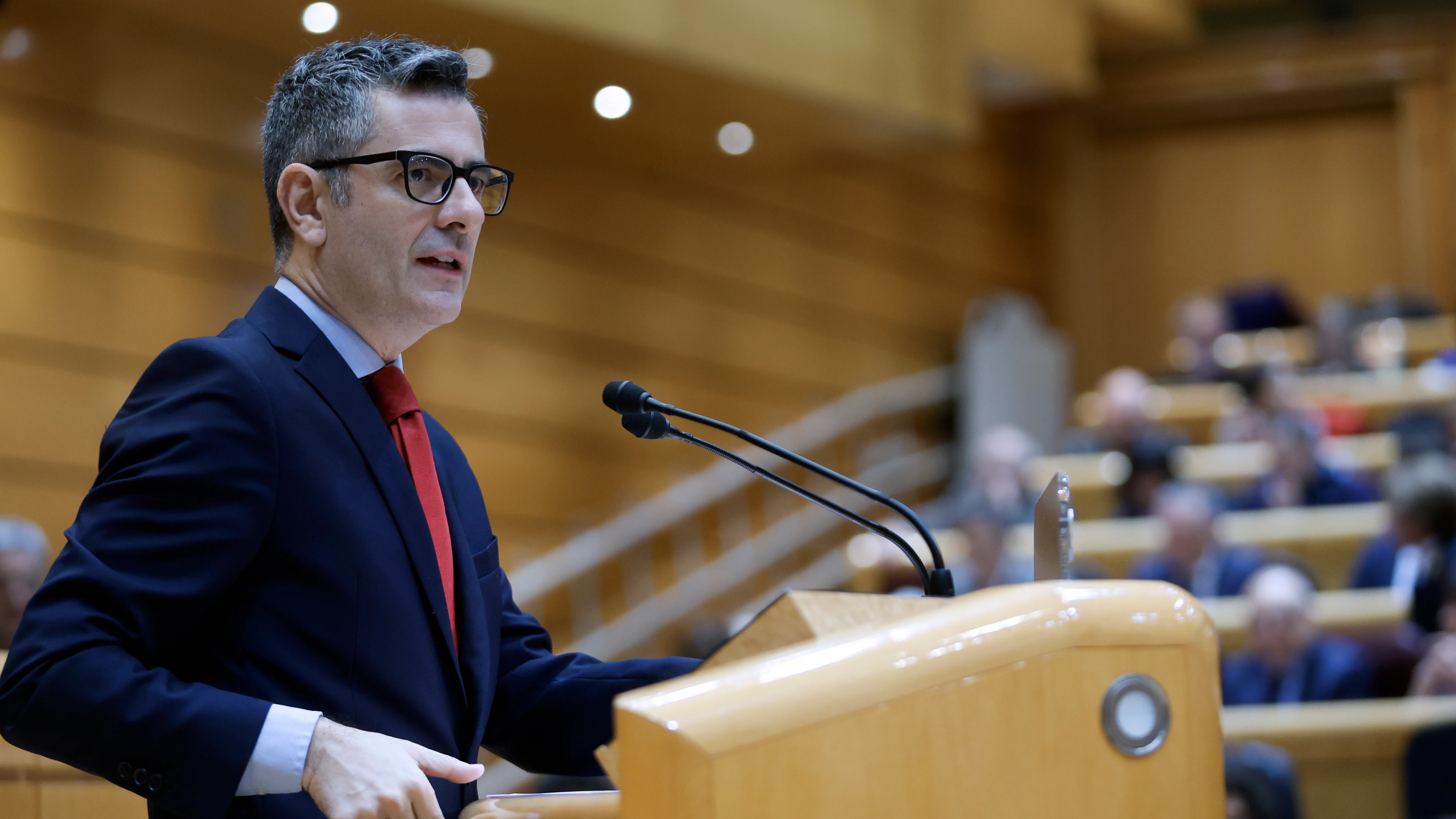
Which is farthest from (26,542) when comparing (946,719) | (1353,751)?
(1353,751)

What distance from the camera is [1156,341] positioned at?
7.36m

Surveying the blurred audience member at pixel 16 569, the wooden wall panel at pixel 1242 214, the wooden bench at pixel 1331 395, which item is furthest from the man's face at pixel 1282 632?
the wooden wall panel at pixel 1242 214

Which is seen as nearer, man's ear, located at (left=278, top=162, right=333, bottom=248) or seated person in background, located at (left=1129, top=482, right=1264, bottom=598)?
man's ear, located at (left=278, top=162, right=333, bottom=248)

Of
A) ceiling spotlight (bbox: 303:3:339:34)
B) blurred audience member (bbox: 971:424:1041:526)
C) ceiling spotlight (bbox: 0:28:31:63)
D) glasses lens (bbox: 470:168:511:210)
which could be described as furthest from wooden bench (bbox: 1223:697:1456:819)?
ceiling spotlight (bbox: 0:28:31:63)

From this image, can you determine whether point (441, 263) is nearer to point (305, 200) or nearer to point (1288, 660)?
point (305, 200)

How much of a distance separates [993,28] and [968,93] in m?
0.61

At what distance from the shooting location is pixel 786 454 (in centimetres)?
110

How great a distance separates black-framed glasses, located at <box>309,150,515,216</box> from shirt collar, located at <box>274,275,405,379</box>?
9 cm

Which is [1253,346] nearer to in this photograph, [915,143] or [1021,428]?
[1021,428]

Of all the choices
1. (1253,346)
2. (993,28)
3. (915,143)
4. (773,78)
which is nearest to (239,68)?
(773,78)

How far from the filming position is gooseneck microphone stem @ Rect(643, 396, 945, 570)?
1.08m

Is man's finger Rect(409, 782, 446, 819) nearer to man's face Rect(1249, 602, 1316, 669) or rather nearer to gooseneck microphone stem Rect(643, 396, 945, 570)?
gooseneck microphone stem Rect(643, 396, 945, 570)

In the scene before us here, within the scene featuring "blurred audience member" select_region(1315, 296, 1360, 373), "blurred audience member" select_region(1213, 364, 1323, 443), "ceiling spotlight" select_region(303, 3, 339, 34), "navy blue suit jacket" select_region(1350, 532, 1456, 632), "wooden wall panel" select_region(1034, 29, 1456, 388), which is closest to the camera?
"ceiling spotlight" select_region(303, 3, 339, 34)

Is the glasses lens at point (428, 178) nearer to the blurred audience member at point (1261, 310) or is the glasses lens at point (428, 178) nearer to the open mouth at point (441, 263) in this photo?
the open mouth at point (441, 263)
